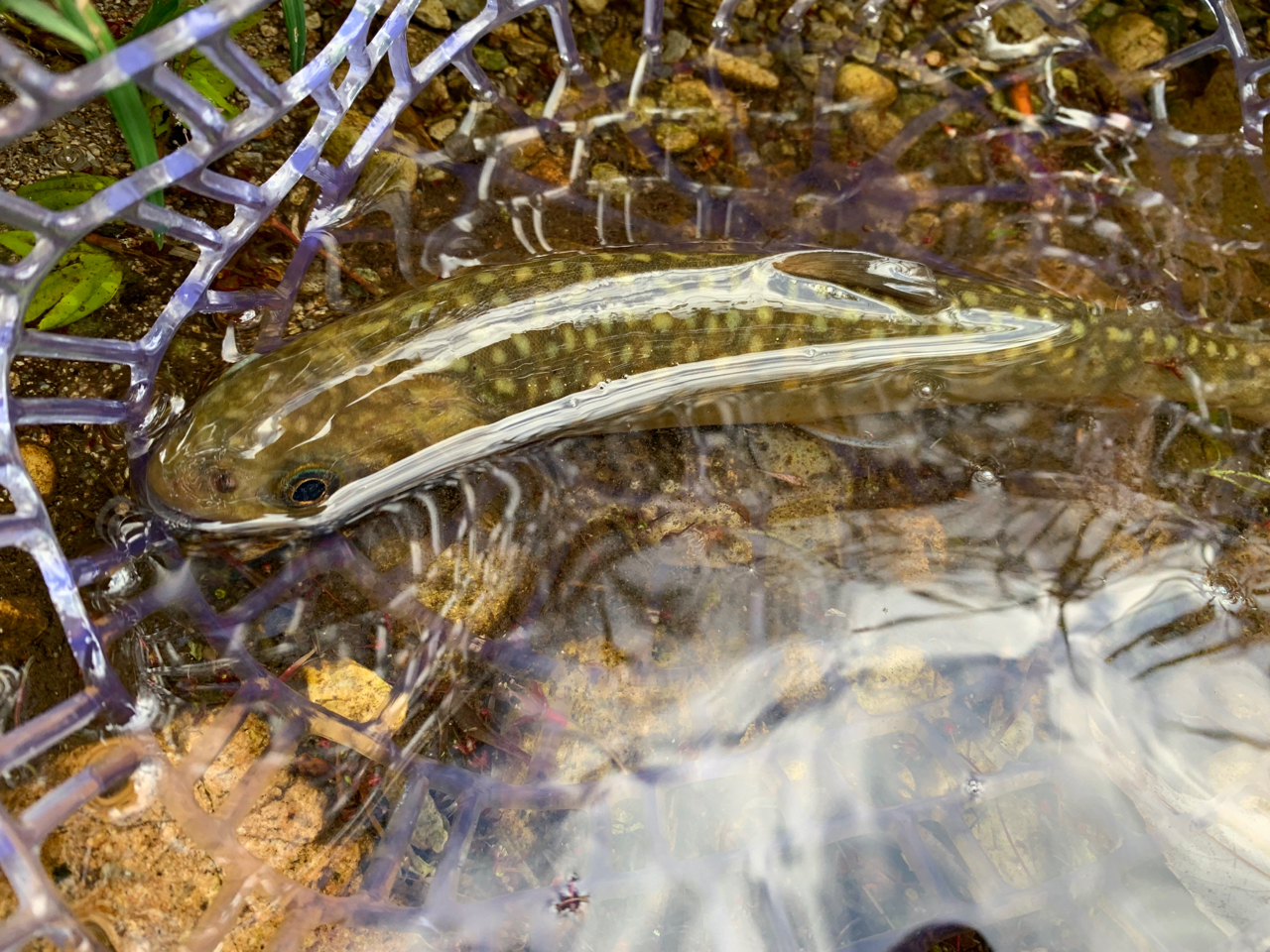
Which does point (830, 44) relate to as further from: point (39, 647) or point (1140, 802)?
point (39, 647)

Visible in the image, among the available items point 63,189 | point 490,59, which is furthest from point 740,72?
point 63,189

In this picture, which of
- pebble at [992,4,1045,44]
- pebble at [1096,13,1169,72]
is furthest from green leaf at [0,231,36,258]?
pebble at [1096,13,1169,72]

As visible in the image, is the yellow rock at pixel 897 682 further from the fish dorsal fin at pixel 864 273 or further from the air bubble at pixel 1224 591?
the fish dorsal fin at pixel 864 273

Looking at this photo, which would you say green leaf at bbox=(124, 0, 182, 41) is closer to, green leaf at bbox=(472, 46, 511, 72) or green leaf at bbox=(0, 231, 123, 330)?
green leaf at bbox=(0, 231, 123, 330)

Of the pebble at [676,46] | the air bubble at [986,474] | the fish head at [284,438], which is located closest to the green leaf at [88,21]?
the fish head at [284,438]

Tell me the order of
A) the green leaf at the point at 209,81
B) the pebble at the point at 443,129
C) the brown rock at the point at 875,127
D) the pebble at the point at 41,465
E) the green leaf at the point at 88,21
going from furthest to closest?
1. the brown rock at the point at 875,127
2. the pebble at the point at 443,129
3. the green leaf at the point at 209,81
4. the pebble at the point at 41,465
5. the green leaf at the point at 88,21

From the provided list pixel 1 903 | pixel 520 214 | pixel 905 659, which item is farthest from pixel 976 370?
pixel 1 903

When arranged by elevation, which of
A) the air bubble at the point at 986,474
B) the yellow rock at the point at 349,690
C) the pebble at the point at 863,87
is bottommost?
the air bubble at the point at 986,474
